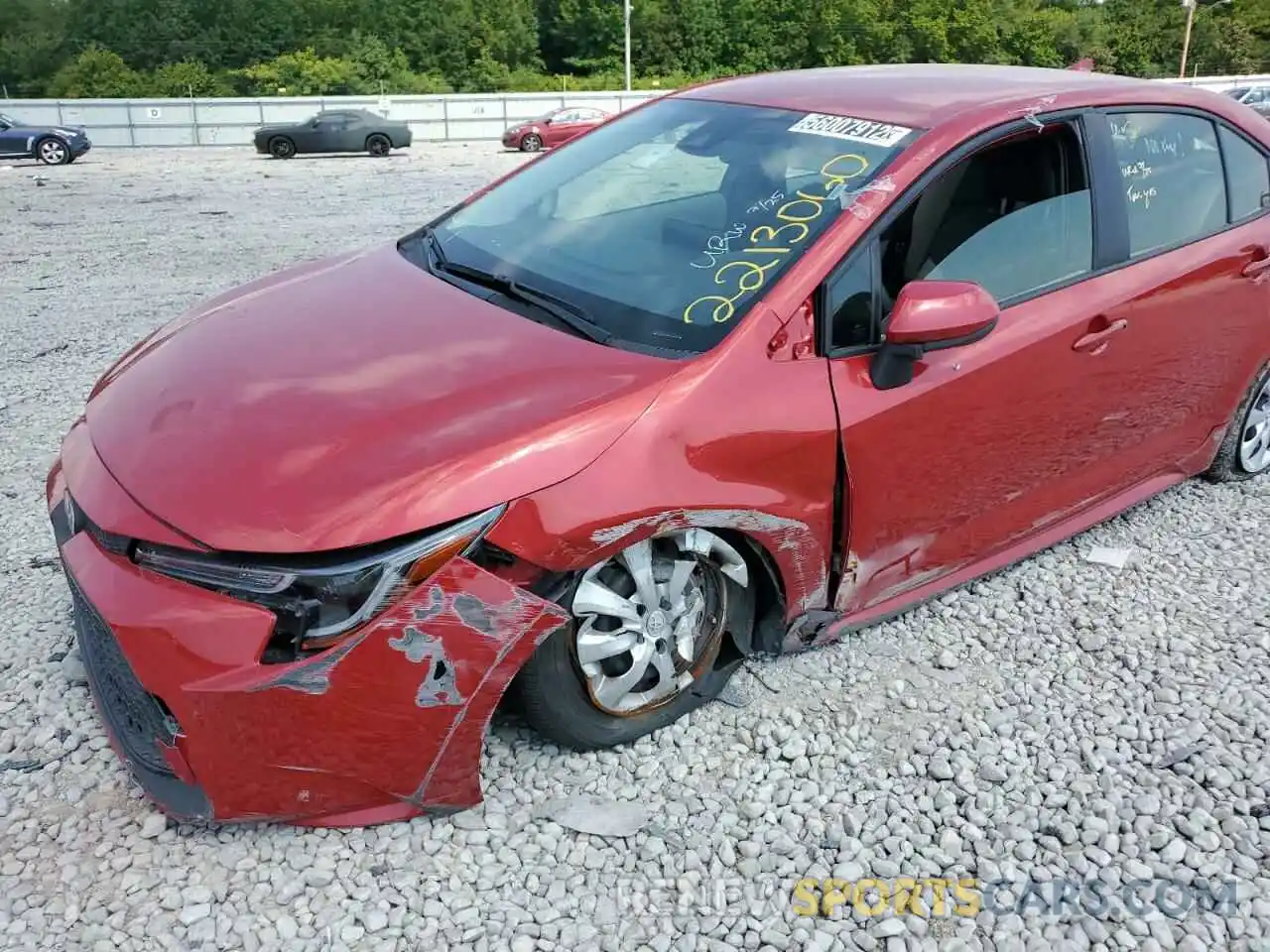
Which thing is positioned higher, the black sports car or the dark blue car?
the dark blue car

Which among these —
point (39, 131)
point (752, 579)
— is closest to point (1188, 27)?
point (39, 131)

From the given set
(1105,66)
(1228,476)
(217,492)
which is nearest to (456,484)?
(217,492)

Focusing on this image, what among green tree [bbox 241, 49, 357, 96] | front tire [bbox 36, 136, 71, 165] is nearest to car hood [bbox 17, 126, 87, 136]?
front tire [bbox 36, 136, 71, 165]

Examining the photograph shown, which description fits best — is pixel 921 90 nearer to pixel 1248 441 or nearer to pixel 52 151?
pixel 1248 441

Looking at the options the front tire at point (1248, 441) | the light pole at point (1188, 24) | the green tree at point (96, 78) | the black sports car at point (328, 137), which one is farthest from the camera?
the light pole at point (1188, 24)

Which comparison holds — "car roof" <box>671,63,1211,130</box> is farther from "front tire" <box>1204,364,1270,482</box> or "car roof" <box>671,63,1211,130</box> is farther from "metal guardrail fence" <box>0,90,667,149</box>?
"metal guardrail fence" <box>0,90,667,149</box>

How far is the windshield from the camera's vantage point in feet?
9.26

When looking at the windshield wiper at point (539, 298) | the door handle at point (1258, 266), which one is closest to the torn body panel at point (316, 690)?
the windshield wiper at point (539, 298)

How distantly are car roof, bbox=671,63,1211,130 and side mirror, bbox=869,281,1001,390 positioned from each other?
1.96 ft

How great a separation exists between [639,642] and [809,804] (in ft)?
1.94

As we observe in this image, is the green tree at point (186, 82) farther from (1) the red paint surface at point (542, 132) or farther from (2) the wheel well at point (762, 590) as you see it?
(2) the wheel well at point (762, 590)

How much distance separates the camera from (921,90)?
3330mm

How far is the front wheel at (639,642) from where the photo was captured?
2.57m

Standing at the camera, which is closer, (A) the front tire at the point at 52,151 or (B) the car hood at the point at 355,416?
(B) the car hood at the point at 355,416
